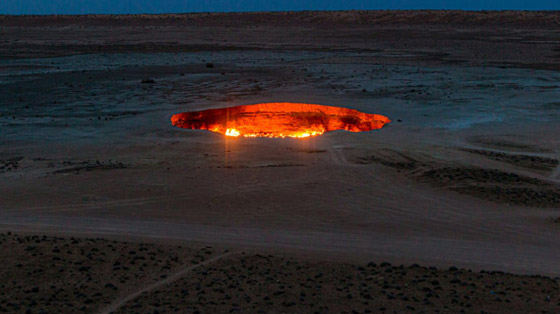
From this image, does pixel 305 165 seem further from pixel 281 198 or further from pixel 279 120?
pixel 279 120

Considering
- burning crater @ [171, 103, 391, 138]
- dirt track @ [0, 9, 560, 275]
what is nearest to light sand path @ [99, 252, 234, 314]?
dirt track @ [0, 9, 560, 275]

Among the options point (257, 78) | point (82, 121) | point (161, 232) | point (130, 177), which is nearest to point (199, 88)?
point (257, 78)

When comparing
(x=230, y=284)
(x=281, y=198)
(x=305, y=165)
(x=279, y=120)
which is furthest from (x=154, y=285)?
(x=279, y=120)

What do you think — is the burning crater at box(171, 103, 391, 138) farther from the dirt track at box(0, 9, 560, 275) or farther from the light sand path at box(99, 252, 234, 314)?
the light sand path at box(99, 252, 234, 314)

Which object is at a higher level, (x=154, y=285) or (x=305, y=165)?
(x=305, y=165)

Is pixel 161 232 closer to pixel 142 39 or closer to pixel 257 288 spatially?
pixel 257 288

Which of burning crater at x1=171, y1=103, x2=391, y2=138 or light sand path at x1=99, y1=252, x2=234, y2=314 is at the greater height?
burning crater at x1=171, y1=103, x2=391, y2=138
